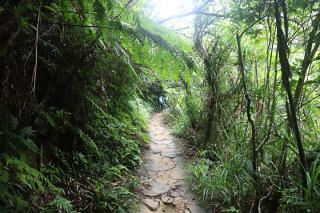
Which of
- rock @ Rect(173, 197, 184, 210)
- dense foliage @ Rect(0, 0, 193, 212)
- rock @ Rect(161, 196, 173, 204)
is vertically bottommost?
rock @ Rect(161, 196, 173, 204)

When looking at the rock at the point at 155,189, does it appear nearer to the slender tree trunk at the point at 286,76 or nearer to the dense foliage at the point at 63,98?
the dense foliage at the point at 63,98

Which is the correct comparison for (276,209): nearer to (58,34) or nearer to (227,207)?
(227,207)

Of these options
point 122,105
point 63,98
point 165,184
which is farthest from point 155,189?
point 63,98

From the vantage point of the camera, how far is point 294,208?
58.6 inches

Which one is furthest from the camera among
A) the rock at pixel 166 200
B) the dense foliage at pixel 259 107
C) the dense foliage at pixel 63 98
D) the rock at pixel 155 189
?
the rock at pixel 155 189

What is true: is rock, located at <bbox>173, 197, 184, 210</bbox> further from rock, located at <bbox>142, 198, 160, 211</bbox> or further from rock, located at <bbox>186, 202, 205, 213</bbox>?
rock, located at <bbox>142, 198, 160, 211</bbox>

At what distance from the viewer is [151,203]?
2.11m

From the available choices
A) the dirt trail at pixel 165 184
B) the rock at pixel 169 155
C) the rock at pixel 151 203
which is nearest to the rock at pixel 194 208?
the dirt trail at pixel 165 184

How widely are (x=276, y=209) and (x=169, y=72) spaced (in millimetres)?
1483

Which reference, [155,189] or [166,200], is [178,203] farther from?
[155,189]

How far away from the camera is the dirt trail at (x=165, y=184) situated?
207 cm

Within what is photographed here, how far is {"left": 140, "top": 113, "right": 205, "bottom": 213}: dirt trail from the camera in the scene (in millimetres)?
2070

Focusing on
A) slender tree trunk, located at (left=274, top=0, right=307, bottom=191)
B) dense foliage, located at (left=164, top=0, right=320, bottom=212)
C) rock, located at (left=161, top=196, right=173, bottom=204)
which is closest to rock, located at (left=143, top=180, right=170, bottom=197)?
rock, located at (left=161, top=196, right=173, bottom=204)

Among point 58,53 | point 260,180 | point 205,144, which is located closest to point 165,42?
point 58,53
